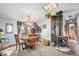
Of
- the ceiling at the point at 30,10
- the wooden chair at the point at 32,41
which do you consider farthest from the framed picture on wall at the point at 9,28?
the wooden chair at the point at 32,41

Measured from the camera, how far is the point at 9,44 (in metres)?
2.10

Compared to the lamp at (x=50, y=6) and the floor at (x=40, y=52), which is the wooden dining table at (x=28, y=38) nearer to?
the floor at (x=40, y=52)

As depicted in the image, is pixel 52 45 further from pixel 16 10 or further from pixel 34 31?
pixel 16 10

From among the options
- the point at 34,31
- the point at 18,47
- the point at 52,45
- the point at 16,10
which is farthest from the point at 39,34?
the point at 16,10

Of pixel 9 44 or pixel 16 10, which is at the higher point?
pixel 16 10

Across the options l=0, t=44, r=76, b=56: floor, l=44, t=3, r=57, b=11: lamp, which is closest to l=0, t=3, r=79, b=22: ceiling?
l=44, t=3, r=57, b=11: lamp

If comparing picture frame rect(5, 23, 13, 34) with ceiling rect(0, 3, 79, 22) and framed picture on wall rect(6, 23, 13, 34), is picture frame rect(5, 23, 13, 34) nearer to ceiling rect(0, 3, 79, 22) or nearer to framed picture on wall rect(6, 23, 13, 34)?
framed picture on wall rect(6, 23, 13, 34)

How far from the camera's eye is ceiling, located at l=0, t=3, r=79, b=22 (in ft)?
Answer: 6.77

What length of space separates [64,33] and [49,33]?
26 cm

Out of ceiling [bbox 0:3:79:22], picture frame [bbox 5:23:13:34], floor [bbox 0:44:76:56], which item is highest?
ceiling [bbox 0:3:79:22]

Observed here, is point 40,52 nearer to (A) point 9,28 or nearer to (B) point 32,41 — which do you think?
(B) point 32,41

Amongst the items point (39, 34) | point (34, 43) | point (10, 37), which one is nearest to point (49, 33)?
point (39, 34)

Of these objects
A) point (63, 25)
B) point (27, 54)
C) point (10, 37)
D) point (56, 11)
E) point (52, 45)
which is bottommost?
point (27, 54)

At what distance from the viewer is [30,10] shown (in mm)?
2105
